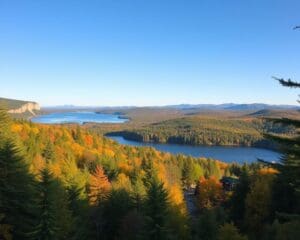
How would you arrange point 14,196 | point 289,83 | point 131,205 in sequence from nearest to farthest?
point 289,83
point 14,196
point 131,205

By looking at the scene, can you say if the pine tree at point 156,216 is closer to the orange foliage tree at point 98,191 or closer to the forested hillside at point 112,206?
the forested hillside at point 112,206

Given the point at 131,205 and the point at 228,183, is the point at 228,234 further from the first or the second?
the point at 228,183

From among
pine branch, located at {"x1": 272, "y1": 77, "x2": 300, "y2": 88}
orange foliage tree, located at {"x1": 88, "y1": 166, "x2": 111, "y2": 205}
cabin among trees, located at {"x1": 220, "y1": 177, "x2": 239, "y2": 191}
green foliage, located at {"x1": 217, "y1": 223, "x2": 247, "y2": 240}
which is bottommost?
cabin among trees, located at {"x1": 220, "y1": 177, "x2": 239, "y2": 191}

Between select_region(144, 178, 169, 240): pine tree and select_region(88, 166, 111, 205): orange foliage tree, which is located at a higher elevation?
select_region(144, 178, 169, 240): pine tree

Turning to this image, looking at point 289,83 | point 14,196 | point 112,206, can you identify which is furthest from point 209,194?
point 289,83

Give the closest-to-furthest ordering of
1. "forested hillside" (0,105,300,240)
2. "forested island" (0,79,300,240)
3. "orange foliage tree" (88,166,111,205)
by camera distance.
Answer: "forested island" (0,79,300,240) < "forested hillside" (0,105,300,240) < "orange foliage tree" (88,166,111,205)

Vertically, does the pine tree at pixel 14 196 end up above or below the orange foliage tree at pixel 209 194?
above

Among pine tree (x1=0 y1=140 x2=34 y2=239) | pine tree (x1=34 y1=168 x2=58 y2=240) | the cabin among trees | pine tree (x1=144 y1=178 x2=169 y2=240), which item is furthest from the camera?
the cabin among trees

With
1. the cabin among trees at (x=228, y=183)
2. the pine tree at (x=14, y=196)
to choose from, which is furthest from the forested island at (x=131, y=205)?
the cabin among trees at (x=228, y=183)

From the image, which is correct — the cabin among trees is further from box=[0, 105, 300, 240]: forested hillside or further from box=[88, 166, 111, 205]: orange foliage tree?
box=[88, 166, 111, 205]: orange foliage tree

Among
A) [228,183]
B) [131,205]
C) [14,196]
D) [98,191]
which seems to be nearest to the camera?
[14,196]

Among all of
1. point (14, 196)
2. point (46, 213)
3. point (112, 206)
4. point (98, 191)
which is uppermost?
point (14, 196)

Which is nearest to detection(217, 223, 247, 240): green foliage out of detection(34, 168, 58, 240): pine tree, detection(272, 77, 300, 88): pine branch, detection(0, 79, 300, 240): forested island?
detection(0, 79, 300, 240): forested island

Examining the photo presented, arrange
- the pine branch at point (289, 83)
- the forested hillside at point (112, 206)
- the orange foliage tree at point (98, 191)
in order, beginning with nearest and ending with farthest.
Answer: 1. the pine branch at point (289, 83)
2. the forested hillside at point (112, 206)
3. the orange foliage tree at point (98, 191)
